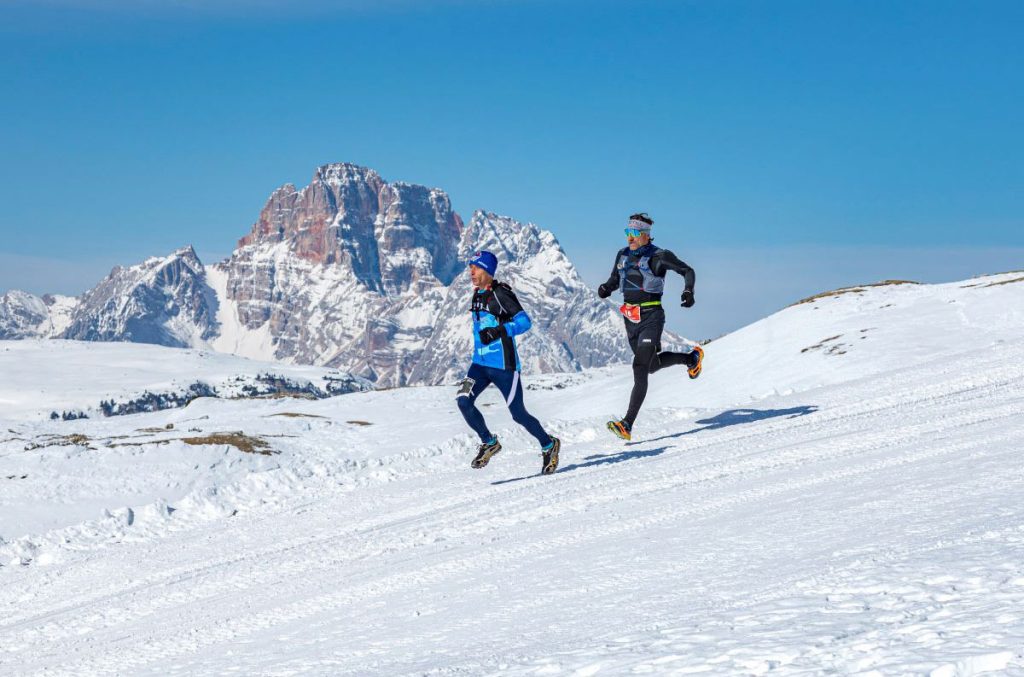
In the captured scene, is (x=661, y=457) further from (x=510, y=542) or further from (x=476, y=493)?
(x=510, y=542)

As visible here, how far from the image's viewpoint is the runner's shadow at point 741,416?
13.5 metres

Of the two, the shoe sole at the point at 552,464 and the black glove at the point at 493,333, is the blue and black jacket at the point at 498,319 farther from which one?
the shoe sole at the point at 552,464

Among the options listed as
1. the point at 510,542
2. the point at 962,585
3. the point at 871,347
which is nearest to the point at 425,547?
the point at 510,542

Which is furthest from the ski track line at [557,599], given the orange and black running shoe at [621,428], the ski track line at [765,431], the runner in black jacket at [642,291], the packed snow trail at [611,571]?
the runner in black jacket at [642,291]

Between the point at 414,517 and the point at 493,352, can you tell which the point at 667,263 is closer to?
the point at 493,352

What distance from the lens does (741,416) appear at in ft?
47.6

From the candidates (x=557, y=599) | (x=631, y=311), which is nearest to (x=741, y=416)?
(x=631, y=311)

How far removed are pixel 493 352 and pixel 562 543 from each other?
14.3 ft

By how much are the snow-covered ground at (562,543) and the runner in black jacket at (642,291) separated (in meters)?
0.85

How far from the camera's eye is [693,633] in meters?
4.02

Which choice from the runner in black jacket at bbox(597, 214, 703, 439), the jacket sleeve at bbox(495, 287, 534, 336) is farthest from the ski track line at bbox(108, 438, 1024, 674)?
the runner in black jacket at bbox(597, 214, 703, 439)

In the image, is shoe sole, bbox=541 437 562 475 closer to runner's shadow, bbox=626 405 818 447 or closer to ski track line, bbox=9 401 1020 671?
runner's shadow, bbox=626 405 818 447

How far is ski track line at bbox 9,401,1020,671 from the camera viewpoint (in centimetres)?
593

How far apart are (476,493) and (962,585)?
6.85 meters
